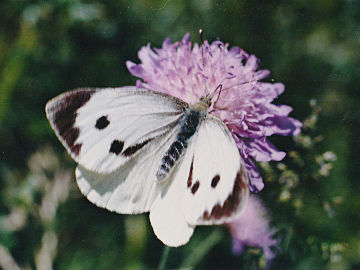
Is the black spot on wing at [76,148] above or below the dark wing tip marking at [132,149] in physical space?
above

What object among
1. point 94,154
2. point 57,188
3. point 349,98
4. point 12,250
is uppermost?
point 94,154

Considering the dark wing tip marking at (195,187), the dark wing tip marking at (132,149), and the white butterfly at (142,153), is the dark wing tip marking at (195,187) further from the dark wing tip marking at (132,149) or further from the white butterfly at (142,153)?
the dark wing tip marking at (132,149)

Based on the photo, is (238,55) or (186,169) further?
(238,55)

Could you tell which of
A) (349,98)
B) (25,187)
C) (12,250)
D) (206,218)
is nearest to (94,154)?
(206,218)

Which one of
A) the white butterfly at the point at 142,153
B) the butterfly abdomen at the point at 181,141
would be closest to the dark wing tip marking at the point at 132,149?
the white butterfly at the point at 142,153

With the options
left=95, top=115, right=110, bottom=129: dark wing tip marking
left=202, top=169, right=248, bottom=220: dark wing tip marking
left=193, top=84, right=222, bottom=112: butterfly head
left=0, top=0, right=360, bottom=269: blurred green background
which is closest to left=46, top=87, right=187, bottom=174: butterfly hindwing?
left=95, top=115, right=110, bottom=129: dark wing tip marking

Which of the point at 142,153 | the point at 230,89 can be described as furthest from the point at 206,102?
the point at 142,153

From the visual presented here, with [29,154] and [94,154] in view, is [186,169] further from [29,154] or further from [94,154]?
[29,154]
